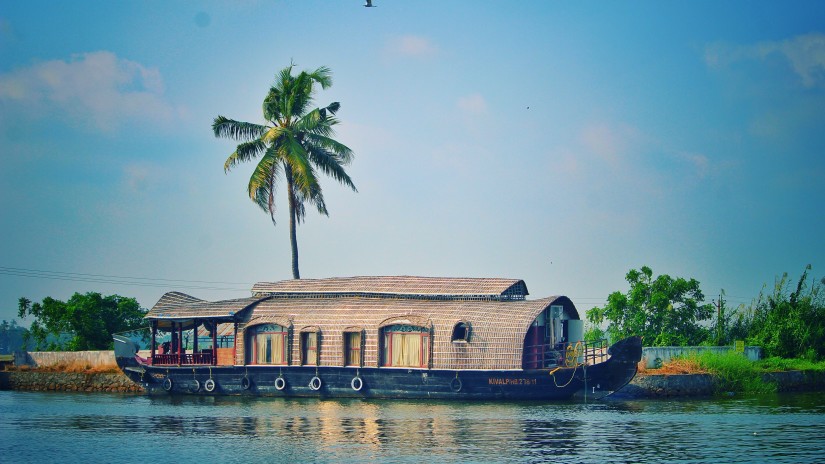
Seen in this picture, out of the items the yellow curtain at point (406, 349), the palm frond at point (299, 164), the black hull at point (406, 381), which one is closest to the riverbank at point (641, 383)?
the black hull at point (406, 381)

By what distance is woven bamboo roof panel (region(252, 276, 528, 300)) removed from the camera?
2920 cm

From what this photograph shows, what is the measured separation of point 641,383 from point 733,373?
10.7ft

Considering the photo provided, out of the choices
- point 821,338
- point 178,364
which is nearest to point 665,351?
point 821,338

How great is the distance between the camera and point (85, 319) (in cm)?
3944

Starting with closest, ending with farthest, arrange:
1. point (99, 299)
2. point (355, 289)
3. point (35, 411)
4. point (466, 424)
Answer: point (466, 424)
point (35, 411)
point (355, 289)
point (99, 299)

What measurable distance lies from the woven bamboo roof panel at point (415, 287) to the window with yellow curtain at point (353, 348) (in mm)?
1580

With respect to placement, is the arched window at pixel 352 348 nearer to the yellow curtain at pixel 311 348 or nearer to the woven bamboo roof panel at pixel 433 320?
the woven bamboo roof panel at pixel 433 320

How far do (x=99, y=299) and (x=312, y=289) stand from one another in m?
13.5

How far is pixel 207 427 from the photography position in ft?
74.8

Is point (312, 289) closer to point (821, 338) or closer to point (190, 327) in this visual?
point (190, 327)

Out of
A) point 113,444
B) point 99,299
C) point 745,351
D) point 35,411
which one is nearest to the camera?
point 113,444

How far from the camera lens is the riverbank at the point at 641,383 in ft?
94.9

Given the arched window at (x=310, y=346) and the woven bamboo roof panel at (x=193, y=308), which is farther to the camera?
the woven bamboo roof panel at (x=193, y=308)

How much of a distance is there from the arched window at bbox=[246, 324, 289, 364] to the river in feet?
5.97
